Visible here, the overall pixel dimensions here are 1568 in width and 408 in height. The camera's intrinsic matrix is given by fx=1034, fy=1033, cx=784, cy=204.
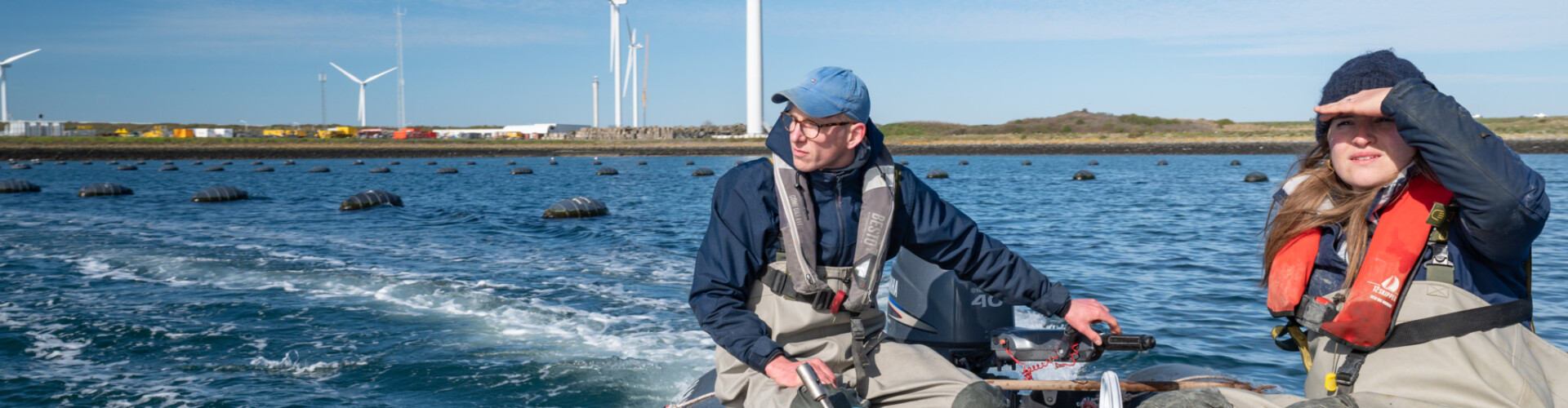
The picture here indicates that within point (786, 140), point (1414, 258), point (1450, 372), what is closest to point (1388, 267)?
point (1414, 258)

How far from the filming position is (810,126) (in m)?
3.34

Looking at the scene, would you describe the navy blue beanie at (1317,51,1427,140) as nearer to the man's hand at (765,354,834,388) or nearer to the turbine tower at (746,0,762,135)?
the man's hand at (765,354,834,388)

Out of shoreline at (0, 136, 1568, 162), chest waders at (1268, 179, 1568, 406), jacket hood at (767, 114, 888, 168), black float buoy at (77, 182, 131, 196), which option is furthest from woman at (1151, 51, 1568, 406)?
shoreline at (0, 136, 1568, 162)

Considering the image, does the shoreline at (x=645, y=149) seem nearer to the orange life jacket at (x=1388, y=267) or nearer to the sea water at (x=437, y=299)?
the sea water at (x=437, y=299)

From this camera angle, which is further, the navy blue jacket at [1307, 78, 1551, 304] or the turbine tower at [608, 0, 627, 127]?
the turbine tower at [608, 0, 627, 127]

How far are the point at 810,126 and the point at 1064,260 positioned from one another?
1243 centimetres

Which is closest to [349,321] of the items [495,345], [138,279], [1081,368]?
[495,345]

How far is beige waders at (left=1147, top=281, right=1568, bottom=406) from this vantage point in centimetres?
254

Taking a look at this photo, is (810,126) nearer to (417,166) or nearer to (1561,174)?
(1561,174)

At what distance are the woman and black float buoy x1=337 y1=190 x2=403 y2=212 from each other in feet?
81.7

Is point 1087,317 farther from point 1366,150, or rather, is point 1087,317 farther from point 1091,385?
point 1366,150

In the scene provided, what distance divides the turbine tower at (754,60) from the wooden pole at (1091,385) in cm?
7704

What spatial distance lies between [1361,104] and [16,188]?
38.0 m

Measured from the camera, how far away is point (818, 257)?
11.4 feet
